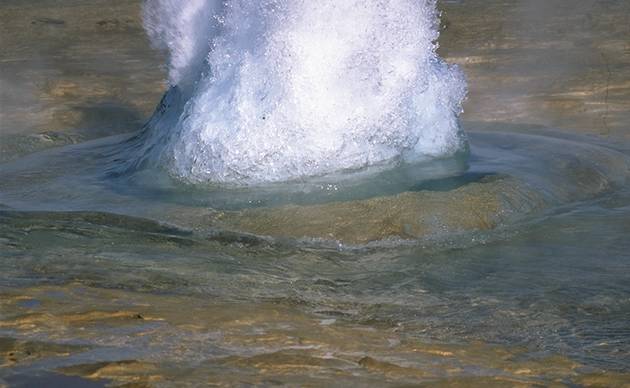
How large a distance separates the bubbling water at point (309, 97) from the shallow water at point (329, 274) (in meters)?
0.10

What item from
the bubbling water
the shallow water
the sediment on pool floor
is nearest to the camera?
the shallow water

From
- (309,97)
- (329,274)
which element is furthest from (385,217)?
(309,97)

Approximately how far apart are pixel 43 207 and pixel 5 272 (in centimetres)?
85

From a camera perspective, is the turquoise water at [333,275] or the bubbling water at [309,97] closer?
the turquoise water at [333,275]

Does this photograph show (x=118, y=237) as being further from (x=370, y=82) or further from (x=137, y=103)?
(x=137, y=103)

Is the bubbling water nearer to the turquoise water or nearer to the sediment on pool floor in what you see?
the turquoise water

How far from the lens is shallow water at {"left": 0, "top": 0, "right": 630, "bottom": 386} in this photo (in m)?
2.71

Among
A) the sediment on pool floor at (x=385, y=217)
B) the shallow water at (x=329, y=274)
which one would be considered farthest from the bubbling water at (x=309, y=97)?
the sediment on pool floor at (x=385, y=217)

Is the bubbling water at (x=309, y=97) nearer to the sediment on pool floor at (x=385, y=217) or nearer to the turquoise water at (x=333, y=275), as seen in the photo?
the turquoise water at (x=333, y=275)

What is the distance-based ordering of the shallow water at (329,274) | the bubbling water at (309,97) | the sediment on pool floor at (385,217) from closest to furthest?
1. the shallow water at (329,274)
2. the sediment on pool floor at (385,217)
3. the bubbling water at (309,97)

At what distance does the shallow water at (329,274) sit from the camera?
107 inches

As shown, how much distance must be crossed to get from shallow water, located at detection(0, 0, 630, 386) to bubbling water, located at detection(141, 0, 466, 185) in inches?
4.0

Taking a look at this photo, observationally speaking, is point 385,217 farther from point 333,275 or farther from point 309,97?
point 309,97

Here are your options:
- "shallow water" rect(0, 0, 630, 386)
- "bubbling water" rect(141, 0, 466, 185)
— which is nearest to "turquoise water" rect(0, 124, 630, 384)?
"shallow water" rect(0, 0, 630, 386)
